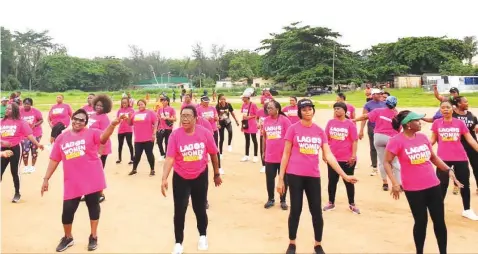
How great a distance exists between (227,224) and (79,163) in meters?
2.38

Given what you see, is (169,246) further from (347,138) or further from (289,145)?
(347,138)

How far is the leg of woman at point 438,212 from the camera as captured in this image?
4270mm

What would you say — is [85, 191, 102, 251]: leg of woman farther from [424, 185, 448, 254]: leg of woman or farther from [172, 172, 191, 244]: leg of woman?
[424, 185, 448, 254]: leg of woman

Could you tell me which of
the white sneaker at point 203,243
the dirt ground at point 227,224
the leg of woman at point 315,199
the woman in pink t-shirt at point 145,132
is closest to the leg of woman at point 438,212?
the dirt ground at point 227,224

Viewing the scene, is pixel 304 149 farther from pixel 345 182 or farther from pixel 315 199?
pixel 345 182

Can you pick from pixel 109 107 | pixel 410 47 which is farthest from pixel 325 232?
pixel 410 47

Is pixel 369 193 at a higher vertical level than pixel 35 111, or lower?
lower

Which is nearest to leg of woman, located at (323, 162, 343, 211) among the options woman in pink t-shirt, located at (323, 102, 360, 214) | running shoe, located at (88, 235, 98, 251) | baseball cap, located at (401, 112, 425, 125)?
woman in pink t-shirt, located at (323, 102, 360, 214)

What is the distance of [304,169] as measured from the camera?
463 centimetres

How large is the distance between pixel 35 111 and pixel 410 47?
61649mm

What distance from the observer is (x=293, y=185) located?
463 centimetres

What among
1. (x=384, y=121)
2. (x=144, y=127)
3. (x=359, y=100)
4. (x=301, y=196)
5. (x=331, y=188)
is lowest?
(x=331, y=188)

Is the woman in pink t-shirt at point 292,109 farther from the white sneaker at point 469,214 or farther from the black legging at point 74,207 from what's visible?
the black legging at point 74,207

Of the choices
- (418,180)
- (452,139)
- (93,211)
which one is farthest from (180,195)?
(452,139)
